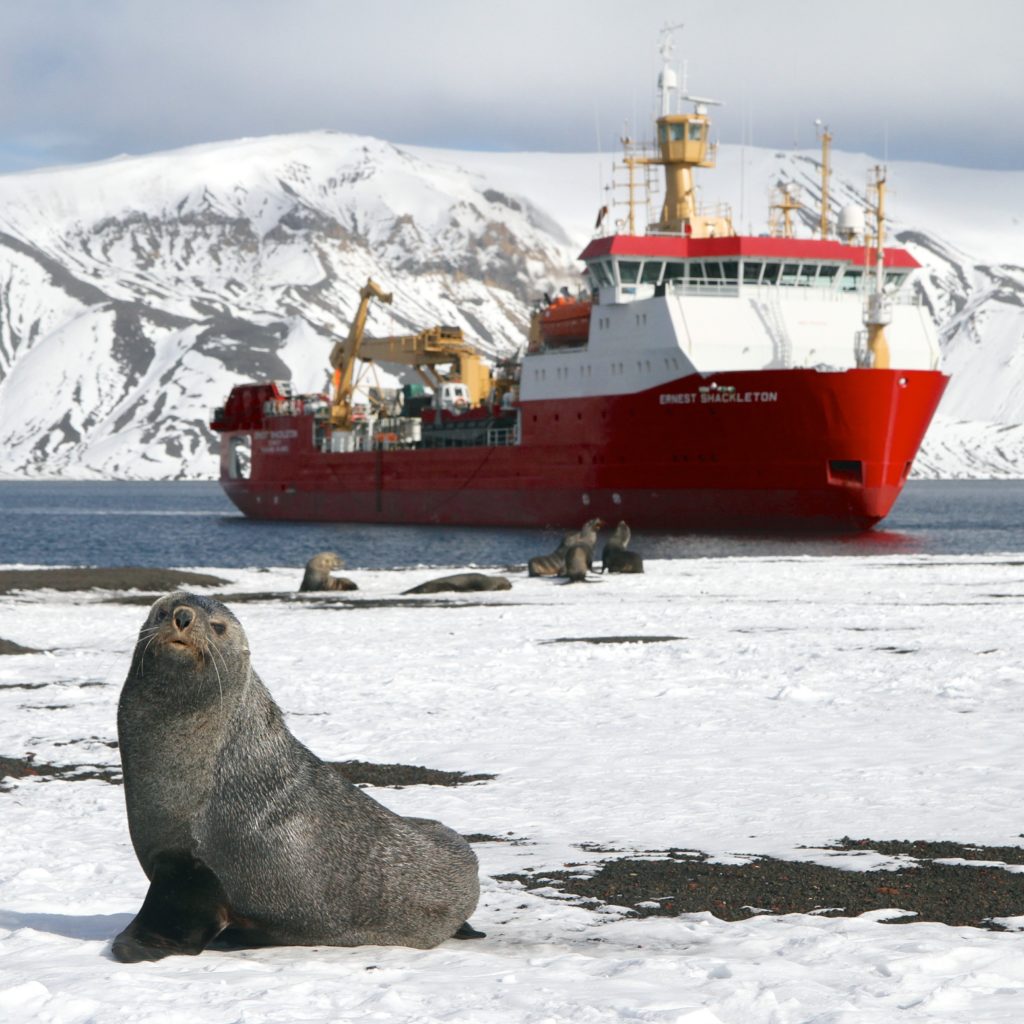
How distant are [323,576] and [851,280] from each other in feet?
104

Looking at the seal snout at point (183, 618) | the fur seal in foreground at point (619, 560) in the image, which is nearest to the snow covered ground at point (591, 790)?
the seal snout at point (183, 618)

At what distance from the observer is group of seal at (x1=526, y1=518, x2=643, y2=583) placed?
3022 cm

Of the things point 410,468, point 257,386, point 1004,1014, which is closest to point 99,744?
point 1004,1014

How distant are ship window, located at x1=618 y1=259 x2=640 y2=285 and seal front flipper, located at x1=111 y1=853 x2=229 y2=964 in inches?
1852

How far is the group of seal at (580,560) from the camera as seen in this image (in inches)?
1190

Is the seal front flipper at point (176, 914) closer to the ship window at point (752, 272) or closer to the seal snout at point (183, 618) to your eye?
the seal snout at point (183, 618)

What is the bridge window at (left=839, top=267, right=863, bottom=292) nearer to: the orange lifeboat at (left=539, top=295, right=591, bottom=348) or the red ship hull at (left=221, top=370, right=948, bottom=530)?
the red ship hull at (left=221, top=370, right=948, bottom=530)

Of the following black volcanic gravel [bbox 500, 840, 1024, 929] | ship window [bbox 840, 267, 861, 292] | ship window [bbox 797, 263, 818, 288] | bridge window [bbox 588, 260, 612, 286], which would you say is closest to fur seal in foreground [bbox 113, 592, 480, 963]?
black volcanic gravel [bbox 500, 840, 1024, 929]

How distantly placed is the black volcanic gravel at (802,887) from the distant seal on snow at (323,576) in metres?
20.6

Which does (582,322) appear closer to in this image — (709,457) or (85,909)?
(709,457)

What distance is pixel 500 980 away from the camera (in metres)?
5.51

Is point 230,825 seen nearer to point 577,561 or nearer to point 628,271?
point 577,561

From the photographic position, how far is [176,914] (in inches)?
226

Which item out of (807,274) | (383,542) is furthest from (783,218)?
(383,542)
